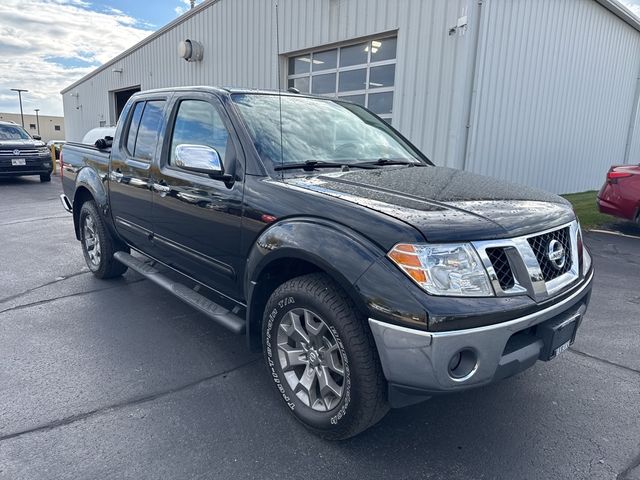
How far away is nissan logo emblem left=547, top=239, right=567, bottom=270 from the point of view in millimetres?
2386

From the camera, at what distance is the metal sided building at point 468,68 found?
8.06 m

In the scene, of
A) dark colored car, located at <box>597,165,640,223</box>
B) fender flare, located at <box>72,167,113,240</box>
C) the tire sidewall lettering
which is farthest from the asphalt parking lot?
dark colored car, located at <box>597,165,640,223</box>

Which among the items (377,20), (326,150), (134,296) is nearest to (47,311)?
(134,296)

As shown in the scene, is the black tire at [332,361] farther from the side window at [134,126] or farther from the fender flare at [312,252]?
the side window at [134,126]

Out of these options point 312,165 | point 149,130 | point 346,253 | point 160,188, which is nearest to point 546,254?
point 346,253

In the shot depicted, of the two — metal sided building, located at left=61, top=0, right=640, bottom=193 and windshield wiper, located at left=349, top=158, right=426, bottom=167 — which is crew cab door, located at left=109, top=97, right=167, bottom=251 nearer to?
windshield wiper, located at left=349, top=158, right=426, bottom=167

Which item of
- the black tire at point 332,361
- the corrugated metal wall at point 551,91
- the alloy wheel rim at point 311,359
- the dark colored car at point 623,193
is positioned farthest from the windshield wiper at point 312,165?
the dark colored car at point 623,193

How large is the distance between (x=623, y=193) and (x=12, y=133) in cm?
1648

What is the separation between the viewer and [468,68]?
7.84 metres

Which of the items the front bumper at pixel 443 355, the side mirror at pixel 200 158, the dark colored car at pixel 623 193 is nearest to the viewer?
the front bumper at pixel 443 355

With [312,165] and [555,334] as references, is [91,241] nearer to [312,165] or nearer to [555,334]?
[312,165]

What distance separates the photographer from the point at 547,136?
1036 centimetres

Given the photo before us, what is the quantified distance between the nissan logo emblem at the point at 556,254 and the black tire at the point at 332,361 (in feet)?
3.39

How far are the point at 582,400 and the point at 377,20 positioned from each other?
7.88 metres
